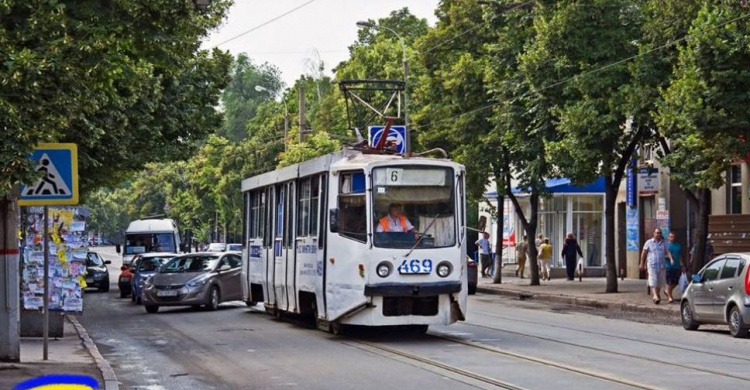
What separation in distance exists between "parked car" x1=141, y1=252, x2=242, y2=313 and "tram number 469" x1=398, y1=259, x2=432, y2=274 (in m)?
13.0

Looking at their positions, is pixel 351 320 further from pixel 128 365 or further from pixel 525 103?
pixel 525 103

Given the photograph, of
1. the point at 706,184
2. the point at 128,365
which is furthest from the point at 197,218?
the point at 128,365

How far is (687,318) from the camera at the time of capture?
81.6 ft

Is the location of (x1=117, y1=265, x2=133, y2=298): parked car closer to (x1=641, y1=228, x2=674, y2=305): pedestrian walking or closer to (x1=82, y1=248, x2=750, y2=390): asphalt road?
(x1=82, y1=248, x2=750, y2=390): asphalt road

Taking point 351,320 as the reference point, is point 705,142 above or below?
above

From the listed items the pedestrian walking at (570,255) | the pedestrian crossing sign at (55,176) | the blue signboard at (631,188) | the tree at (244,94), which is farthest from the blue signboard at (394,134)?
the tree at (244,94)

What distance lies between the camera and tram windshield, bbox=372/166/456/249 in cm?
2027

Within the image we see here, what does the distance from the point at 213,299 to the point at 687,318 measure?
12.7 metres

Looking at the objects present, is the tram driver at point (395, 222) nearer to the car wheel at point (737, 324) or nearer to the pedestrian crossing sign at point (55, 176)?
the pedestrian crossing sign at point (55, 176)

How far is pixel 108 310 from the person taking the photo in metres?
35.9

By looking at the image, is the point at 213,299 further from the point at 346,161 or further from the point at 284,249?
the point at 346,161

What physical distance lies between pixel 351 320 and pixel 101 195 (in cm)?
16735

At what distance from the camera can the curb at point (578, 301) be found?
30.6 m

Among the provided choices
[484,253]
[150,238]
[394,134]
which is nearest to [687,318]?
[394,134]
